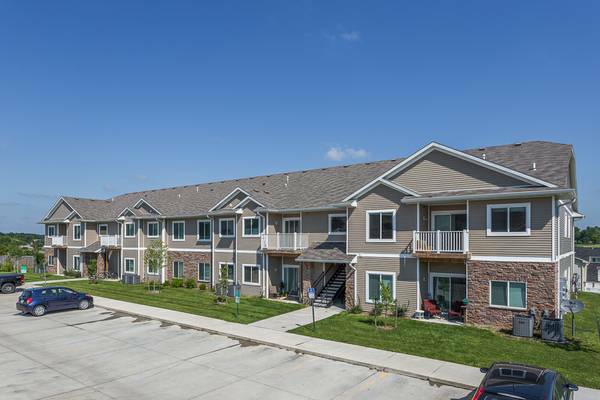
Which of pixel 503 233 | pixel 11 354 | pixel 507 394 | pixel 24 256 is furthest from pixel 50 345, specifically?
pixel 24 256

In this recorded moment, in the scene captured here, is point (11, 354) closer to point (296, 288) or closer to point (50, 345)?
point (50, 345)

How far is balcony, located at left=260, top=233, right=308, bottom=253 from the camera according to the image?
2678cm

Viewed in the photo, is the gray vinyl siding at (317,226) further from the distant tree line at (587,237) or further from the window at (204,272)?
the distant tree line at (587,237)

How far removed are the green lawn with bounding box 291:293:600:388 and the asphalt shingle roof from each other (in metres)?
6.68

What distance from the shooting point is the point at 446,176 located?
2127 centimetres

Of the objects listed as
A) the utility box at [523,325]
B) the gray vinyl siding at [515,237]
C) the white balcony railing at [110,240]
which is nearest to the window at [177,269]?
the white balcony railing at [110,240]

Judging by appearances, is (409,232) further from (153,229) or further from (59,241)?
(59,241)

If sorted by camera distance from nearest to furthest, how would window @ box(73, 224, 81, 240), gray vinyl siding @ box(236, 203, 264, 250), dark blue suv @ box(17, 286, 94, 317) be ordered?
dark blue suv @ box(17, 286, 94, 317), gray vinyl siding @ box(236, 203, 264, 250), window @ box(73, 224, 81, 240)

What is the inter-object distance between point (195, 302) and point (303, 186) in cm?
1119

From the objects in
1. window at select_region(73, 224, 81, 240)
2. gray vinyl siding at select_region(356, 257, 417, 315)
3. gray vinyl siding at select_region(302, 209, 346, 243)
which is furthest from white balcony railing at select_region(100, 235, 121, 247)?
gray vinyl siding at select_region(356, 257, 417, 315)

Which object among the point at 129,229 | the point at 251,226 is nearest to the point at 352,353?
the point at 251,226

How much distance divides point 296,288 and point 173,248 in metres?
13.4

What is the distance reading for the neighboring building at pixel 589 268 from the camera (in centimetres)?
3712

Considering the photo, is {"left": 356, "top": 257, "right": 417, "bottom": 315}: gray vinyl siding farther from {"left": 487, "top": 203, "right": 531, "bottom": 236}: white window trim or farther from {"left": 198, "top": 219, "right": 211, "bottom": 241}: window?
{"left": 198, "top": 219, "right": 211, "bottom": 241}: window
